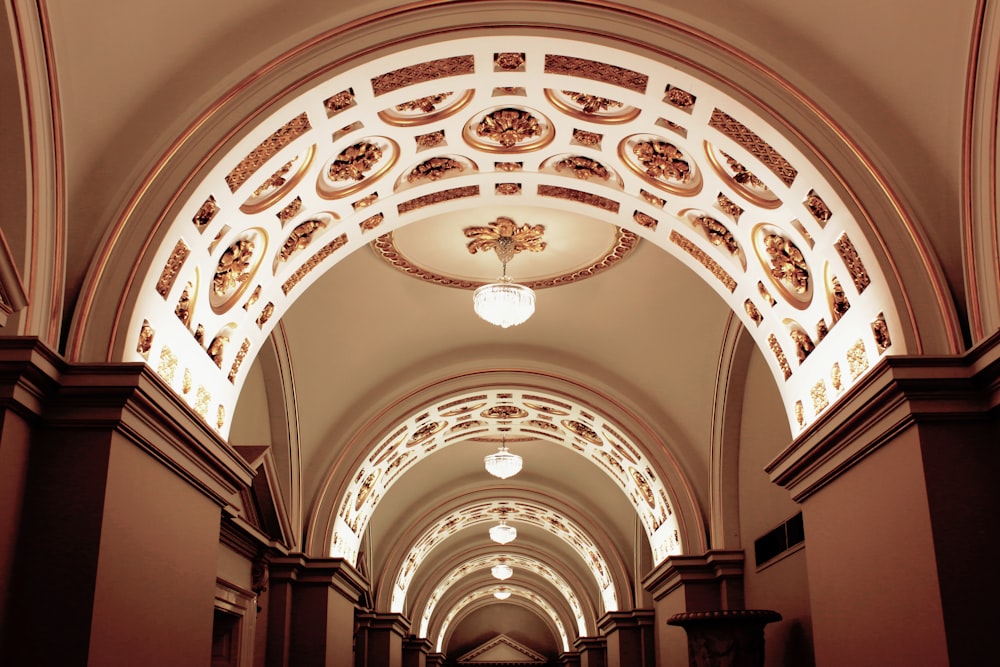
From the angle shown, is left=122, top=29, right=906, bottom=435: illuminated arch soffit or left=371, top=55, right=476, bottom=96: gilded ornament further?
left=371, top=55, right=476, bottom=96: gilded ornament

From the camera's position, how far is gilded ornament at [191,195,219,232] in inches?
289

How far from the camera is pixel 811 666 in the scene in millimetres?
10328

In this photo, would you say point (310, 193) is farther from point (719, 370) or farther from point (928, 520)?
point (719, 370)

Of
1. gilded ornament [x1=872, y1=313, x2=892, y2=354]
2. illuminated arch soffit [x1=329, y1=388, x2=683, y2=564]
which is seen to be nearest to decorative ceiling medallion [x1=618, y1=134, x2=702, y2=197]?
gilded ornament [x1=872, y1=313, x2=892, y2=354]

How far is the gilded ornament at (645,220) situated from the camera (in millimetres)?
9641

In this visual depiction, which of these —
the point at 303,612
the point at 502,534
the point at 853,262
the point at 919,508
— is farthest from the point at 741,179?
the point at 502,534

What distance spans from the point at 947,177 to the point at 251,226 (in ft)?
17.9

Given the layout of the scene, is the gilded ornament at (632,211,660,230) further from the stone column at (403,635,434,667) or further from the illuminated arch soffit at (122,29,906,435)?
the stone column at (403,635,434,667)

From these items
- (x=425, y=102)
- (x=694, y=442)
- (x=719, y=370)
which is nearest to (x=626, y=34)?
(x=425, y=102)

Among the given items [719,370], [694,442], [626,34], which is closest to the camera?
[626,34]

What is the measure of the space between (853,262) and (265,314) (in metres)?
5.32

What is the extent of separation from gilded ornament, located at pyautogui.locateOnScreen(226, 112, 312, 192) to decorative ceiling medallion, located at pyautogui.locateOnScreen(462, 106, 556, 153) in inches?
63.4

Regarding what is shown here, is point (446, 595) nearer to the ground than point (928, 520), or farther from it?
farther from it

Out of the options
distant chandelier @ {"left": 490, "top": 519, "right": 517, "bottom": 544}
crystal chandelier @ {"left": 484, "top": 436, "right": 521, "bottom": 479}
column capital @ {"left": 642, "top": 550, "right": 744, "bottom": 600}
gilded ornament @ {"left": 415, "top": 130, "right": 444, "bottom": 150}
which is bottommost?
column capital @ {"left": 642, "top": 550, "right": 744, "bottom": 600}
